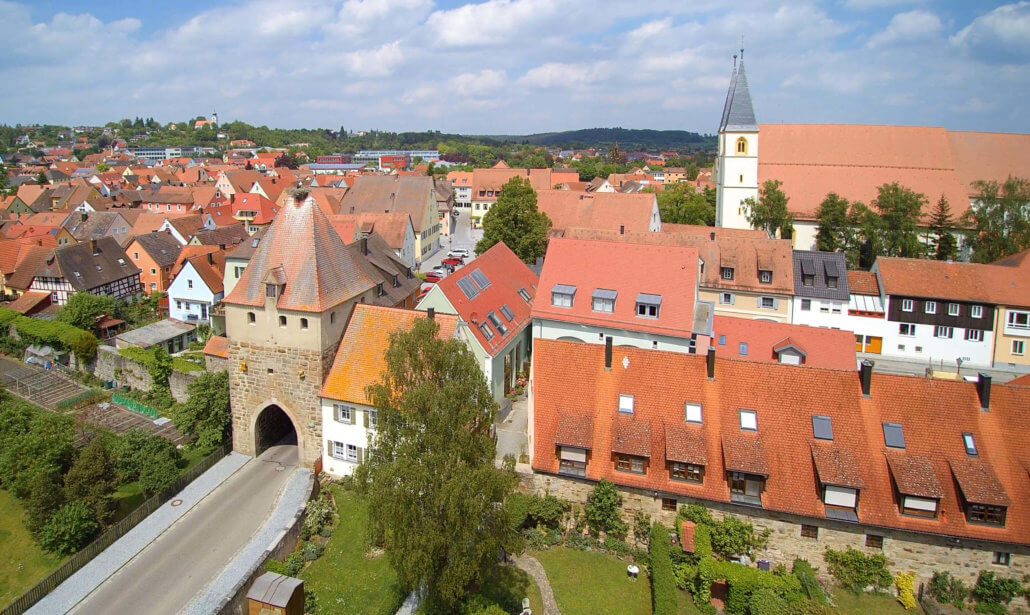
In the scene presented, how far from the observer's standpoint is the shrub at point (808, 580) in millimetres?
19438

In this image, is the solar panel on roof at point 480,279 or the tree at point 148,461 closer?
the tree at point 148,461

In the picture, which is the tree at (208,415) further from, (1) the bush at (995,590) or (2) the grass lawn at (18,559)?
(1) the bush at (995,590)

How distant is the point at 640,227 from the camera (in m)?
56.2

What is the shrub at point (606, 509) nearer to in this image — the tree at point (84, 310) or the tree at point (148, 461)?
the tree at point (148, 461)

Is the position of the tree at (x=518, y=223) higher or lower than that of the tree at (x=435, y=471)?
higher

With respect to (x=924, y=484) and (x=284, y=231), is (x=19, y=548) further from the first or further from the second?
(x=924, y=484)

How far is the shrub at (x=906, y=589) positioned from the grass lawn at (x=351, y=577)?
15.2 m

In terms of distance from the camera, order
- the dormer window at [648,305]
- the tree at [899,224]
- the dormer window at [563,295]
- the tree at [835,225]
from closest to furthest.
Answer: the dormer window at [648,305] → the dormer window at [563,295] → the tree at [899,224] → the tree at [835,225]

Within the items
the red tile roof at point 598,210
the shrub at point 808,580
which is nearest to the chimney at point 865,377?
the shrub at point 808,580

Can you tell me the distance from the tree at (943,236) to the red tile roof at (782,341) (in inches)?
850

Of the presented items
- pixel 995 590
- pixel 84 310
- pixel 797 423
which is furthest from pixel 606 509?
pixel 84 310

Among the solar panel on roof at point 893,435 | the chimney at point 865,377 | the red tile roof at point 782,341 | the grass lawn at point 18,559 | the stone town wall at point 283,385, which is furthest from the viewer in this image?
the red tile roof at point 782,341

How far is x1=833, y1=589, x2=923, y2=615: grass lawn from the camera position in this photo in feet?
64.0

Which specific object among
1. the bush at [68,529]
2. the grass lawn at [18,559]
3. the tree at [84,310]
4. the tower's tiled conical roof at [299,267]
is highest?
the tower's tiled conical roof at [299,267]
